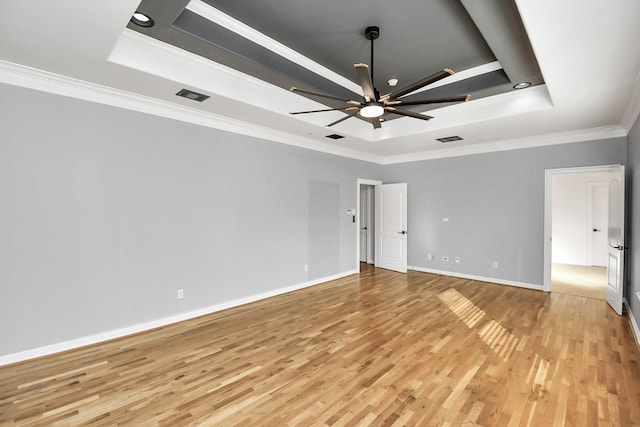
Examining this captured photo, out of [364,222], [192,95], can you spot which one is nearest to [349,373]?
[192,95]

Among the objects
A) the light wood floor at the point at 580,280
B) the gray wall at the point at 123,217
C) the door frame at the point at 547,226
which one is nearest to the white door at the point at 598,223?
the light wood floor at the point at 580,280

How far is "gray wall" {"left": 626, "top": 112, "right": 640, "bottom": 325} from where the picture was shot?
12.0 ft

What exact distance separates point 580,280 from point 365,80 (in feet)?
21.6

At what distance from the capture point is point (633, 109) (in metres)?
3.77

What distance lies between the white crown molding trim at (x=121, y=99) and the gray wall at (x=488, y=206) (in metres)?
3.51

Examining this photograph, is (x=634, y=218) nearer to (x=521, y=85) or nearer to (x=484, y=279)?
(x=521, y=85)

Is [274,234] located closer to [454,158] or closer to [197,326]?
[197,326]

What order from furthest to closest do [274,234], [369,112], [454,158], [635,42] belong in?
[454,158], [274,234], [369,112], [635,42]

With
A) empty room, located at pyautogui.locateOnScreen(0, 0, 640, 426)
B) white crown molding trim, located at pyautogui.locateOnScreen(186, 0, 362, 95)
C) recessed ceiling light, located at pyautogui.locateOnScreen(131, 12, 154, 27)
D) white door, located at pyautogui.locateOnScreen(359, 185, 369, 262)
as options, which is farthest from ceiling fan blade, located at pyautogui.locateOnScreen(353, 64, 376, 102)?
white door, located at pyautogui.locateOnScreen(359, 185, 369, 262)

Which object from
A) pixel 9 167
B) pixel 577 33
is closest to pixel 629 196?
pixel 577 33

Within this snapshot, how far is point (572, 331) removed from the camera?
372 centimetres

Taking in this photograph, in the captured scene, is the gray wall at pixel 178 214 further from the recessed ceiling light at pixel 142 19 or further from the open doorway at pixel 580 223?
the open doorway at pixel 580 223

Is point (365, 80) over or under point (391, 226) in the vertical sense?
over

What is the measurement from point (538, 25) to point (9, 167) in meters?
4.76
